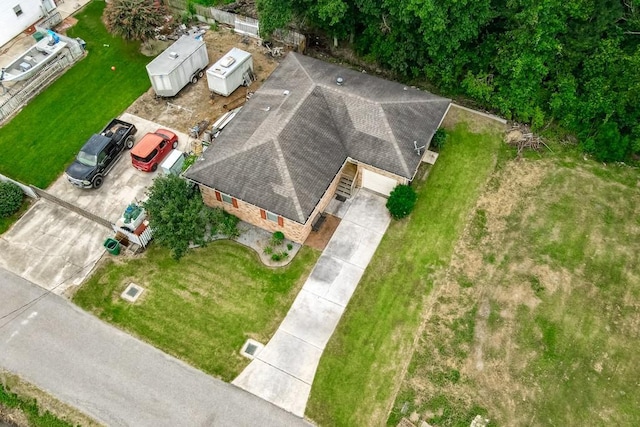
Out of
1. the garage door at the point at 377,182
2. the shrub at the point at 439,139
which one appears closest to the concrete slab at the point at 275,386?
the garage door at the point at 377,182

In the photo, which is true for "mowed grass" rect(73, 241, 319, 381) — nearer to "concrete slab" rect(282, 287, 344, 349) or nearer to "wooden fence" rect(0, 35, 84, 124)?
"concrete slab" rect(282, 287, 344, 349)

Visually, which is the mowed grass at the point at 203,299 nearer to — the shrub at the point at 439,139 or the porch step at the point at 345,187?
the porch step at the point at 345,187

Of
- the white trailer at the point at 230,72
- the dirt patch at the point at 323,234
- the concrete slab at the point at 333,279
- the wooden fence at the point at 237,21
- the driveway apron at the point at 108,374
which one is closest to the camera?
the driveway apron at the point at 108,374

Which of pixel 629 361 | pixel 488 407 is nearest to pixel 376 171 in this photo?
pixel 488 407

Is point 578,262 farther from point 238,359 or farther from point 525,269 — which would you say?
point 238,359

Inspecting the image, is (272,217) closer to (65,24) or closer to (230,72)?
(230,72)

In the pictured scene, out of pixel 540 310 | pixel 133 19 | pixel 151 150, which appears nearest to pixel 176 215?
pixel 151 150
